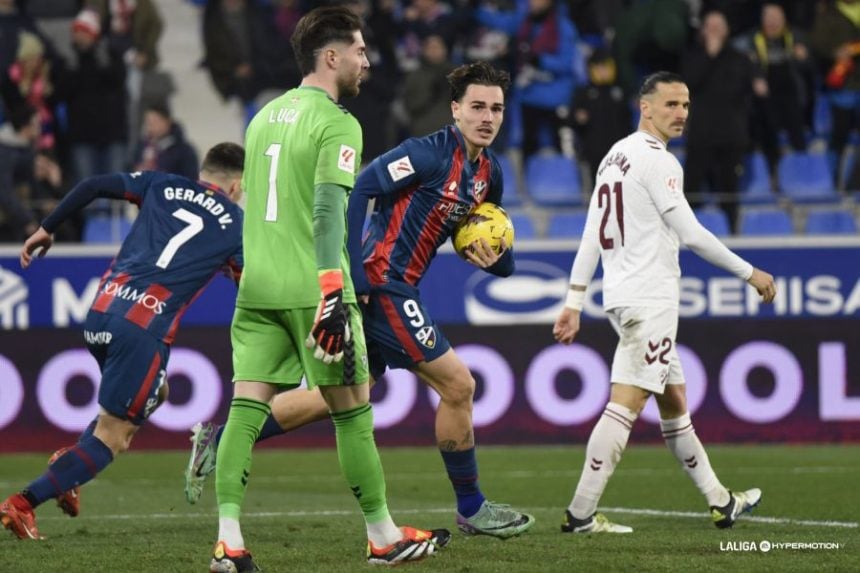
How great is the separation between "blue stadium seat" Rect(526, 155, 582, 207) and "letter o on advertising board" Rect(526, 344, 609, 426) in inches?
125

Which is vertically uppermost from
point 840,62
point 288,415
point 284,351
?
point 840,62

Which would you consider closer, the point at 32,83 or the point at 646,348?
the point at 646,348

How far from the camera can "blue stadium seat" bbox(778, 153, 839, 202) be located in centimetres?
1648

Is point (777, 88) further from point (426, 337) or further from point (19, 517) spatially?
point (19, 517)

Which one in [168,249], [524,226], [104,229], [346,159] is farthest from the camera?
[524,226]

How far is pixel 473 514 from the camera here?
7.78 metres

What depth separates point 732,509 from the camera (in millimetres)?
8117

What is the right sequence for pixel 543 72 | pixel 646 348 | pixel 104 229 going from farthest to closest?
pixel 543 72
pixel 104 229
pixel 646 348

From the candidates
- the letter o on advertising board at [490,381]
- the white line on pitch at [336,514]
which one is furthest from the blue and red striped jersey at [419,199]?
the letter o on advertising board at [490,381]

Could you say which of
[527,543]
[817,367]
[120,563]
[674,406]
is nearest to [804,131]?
[817,367]

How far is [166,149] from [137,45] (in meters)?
2.67

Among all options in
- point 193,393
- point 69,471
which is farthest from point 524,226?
point 69,471

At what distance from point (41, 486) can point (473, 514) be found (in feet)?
6.92

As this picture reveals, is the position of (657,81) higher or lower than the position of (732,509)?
higher
